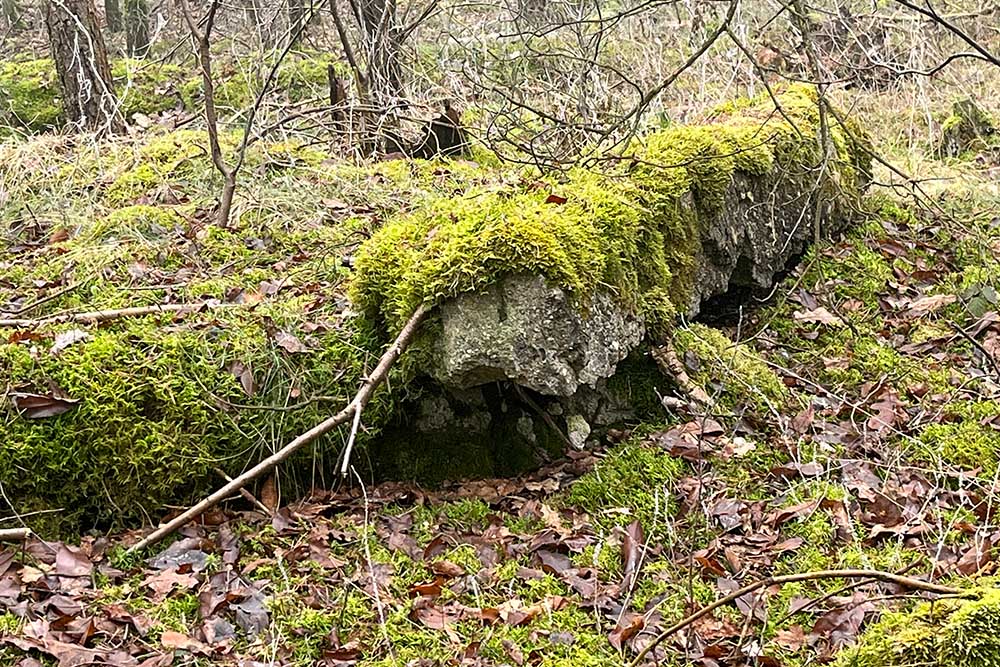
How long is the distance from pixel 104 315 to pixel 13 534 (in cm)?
116

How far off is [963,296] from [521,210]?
3793 millimetres

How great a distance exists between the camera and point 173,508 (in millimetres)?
3668

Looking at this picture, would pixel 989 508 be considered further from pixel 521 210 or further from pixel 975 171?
pixel 975 171

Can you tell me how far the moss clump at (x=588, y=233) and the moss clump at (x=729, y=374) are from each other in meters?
0.21

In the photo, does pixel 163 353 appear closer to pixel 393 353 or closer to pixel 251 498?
pixel 251 498

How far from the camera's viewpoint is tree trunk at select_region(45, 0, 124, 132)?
7559 millimetres

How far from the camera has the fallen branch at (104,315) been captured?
391 cm

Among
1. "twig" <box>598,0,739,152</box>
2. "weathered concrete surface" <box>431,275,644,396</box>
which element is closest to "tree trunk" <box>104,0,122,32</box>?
"weathered concrete surface" <box>431,275,644,396</box>

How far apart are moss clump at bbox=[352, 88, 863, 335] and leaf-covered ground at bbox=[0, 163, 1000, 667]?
58cm

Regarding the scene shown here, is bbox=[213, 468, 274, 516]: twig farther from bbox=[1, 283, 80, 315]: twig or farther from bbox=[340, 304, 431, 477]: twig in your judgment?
bbox=[1, 283, 80, 315]: twig

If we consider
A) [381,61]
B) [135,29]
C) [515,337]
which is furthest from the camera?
[135,29]

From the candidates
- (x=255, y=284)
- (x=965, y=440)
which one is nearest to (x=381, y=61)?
(x=255, y=284)

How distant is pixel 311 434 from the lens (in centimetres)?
365

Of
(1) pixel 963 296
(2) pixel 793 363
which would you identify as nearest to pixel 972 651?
(2) pixel 793 363
